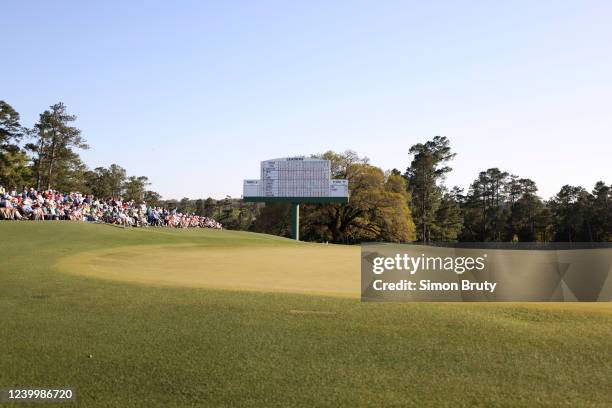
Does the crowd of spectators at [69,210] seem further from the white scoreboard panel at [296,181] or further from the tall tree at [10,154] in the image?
the tall tree at [10,154]

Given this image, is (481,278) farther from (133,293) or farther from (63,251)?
(63,251)

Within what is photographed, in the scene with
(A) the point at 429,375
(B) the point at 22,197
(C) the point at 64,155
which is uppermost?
(C) the point at 64,155

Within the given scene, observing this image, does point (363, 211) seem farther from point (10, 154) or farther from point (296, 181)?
point (10, 154)

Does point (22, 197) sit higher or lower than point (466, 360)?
higher

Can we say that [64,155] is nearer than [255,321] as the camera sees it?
No

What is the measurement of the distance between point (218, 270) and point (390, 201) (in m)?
53.7

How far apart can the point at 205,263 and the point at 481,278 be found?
37.8 feet

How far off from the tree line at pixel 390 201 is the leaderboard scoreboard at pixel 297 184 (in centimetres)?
1486

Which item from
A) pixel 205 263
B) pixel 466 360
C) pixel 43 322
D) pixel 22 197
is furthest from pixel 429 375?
pixel 22 197

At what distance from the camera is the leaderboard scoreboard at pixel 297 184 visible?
176 feet

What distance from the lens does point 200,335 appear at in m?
7.05

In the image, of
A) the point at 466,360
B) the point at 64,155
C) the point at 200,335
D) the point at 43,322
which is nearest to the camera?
the point at 466,360

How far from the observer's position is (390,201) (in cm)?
6800

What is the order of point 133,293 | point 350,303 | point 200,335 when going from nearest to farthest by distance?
point 200,335 → point 350,303 → point 133,293
